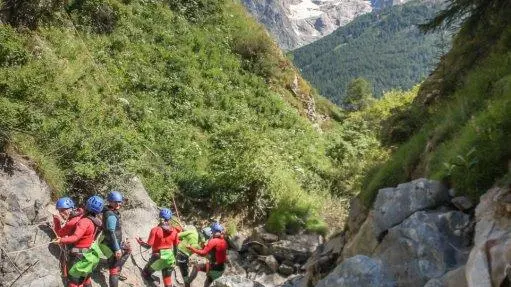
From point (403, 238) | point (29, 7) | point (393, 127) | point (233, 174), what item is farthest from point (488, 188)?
point (29, 7)

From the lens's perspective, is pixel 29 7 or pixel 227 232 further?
pixel 29 7

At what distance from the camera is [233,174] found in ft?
52.0

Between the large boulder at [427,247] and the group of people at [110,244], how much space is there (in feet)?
18.5

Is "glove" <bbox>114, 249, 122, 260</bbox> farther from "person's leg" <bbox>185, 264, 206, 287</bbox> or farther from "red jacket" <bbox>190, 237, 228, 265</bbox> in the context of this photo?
"person's leg" <bbox>185, 264, 206, 287</bbox>

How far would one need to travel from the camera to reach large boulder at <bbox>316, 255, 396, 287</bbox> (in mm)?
5934

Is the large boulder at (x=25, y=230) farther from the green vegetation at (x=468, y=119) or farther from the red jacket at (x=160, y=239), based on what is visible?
the green vegetation at (x=468, y=119)

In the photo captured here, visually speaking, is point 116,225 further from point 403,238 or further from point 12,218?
point 403,238

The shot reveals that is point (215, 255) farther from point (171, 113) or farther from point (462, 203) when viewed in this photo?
point (171, 113)

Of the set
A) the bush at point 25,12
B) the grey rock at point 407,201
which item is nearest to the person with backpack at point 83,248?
the grey rock at point 407,201

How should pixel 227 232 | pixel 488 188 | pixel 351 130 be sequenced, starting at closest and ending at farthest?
pixel 488 188, pixel 227 232, pixel 351 130

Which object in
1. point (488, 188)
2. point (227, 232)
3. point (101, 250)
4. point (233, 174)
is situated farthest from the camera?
point (233, 174)

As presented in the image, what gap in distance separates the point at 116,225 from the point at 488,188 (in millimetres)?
7016

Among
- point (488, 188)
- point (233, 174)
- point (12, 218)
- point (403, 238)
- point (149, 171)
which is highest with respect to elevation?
point (488, 188)

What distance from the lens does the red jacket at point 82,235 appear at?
30.3 feet
